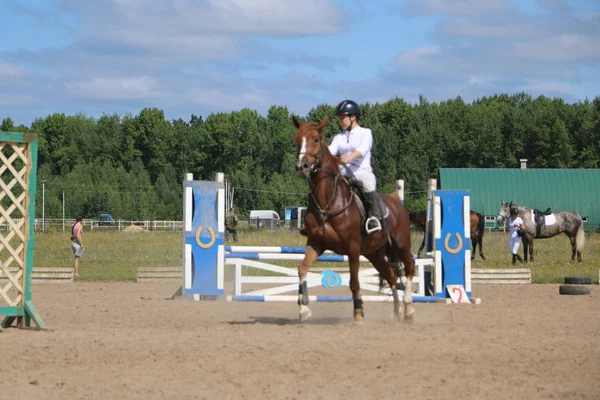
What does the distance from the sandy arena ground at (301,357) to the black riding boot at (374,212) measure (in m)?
1.33

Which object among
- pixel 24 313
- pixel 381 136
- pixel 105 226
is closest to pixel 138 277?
pixel 24 313

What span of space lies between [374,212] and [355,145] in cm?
96

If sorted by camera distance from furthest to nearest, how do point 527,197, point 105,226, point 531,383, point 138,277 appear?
point 105,226 → point 527,197 → point 138,277 → point 531,383

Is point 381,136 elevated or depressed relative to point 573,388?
elevated

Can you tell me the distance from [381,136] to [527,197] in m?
30.9

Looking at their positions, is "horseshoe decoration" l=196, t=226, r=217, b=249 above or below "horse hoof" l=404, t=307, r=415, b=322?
above

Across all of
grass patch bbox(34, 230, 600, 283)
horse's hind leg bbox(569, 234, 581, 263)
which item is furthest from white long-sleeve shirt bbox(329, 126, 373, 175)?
horse's hind leg bbox(569, 234, 581, 263)

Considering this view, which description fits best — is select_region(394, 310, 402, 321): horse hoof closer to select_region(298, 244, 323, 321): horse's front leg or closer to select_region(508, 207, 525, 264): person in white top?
select_region(298, 244, 323, 321): horse's front leg

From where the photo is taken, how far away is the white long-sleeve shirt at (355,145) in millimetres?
12281

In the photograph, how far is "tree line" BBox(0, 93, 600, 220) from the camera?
299 ft

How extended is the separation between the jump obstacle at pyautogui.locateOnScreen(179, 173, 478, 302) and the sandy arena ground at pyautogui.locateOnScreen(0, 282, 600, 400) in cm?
221

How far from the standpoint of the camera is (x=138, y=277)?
22.6 metres

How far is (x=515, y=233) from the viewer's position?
96.6 ft

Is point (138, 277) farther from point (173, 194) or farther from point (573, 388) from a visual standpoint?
point (173, 194)
